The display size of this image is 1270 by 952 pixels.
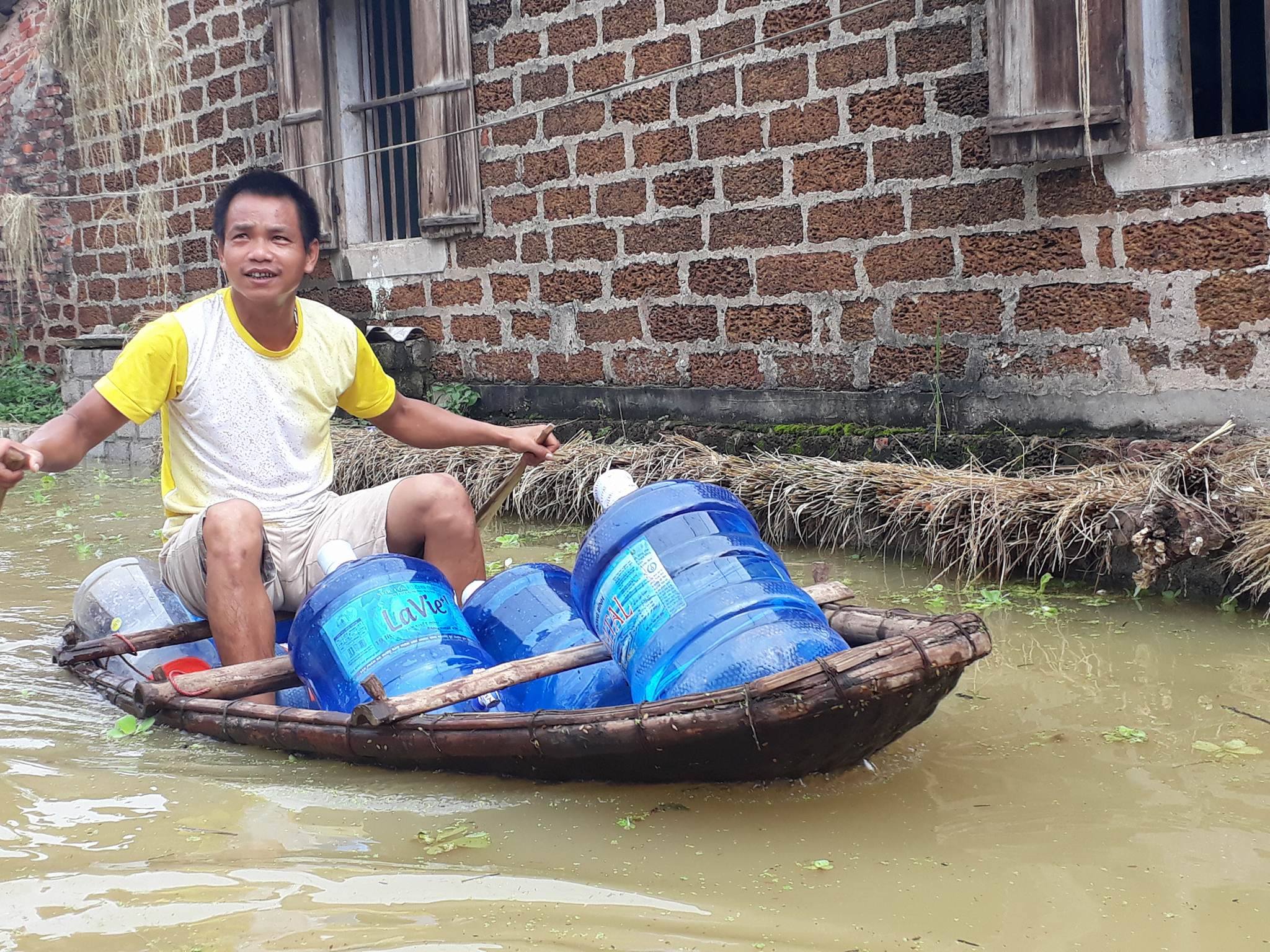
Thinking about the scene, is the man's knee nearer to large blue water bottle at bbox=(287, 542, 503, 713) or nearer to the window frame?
large blue water bottle at bbox=(287, 542, 503, 713)

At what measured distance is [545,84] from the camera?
288 inches

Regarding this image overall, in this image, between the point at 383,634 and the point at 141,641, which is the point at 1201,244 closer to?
the point at 383,634

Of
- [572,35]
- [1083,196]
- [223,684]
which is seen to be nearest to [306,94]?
[572,35]

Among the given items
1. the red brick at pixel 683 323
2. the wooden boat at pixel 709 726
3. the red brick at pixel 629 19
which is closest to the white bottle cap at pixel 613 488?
the wooden boat at pixel 709 726

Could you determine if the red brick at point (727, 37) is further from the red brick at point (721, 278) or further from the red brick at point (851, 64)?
the red brick at point (721, 278)

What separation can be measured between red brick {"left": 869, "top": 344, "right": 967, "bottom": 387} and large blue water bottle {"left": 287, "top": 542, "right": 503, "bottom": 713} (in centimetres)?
324

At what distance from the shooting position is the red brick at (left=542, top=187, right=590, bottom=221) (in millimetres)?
7176

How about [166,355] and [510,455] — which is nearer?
[166,355]

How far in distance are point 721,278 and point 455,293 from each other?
223cm

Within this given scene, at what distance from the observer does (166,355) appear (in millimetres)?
3641

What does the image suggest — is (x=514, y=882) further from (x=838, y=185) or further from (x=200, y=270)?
(x=200, y=270)

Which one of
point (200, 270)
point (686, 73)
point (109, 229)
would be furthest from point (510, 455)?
point (109, 229)

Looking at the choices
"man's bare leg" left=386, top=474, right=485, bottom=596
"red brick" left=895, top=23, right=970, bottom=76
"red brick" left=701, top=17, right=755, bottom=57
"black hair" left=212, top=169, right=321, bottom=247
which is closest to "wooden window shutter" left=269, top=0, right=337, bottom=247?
"red brick" left=701, top=17, right=755, bottom=57

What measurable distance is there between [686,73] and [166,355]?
149 inches
